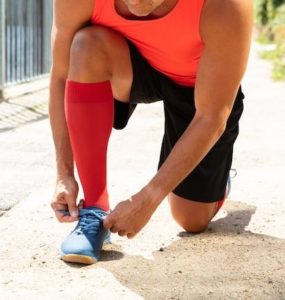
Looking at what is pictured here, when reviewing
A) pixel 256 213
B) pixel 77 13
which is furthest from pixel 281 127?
Result: pixel 77 13

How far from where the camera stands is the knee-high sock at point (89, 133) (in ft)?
7.55

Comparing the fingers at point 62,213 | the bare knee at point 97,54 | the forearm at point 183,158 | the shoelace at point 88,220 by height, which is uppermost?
the bare knee at point 97,54

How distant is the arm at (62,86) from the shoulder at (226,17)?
397 mm

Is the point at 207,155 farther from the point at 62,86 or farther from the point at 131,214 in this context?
the point at 131,214

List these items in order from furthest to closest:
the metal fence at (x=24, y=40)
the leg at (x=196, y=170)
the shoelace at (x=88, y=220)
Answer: the metal fence at (x=24, y=40)
the leg at (x=196, y=170)
the shoelace at (x=88, y=220)

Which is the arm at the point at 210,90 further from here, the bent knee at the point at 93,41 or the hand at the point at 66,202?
the bent knee at the point at 93,41

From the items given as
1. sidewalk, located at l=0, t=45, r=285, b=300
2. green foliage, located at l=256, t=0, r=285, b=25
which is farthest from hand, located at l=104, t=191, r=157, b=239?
green foliage, located at l=256, t=0, r=285, b=25

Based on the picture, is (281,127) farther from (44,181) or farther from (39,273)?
(39,273)

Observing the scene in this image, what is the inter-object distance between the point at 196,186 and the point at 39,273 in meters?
0.77

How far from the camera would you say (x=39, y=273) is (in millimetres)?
2152

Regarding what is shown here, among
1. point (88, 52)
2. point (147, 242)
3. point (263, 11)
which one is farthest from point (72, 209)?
point (263, 11)

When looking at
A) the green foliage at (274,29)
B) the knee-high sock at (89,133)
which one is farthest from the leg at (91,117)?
the green foliage at (274,29)

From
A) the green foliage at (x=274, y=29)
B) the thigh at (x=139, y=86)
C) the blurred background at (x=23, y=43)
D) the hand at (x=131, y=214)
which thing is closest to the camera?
the hand at (x=131, y=214)

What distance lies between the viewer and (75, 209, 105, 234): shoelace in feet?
7.41
